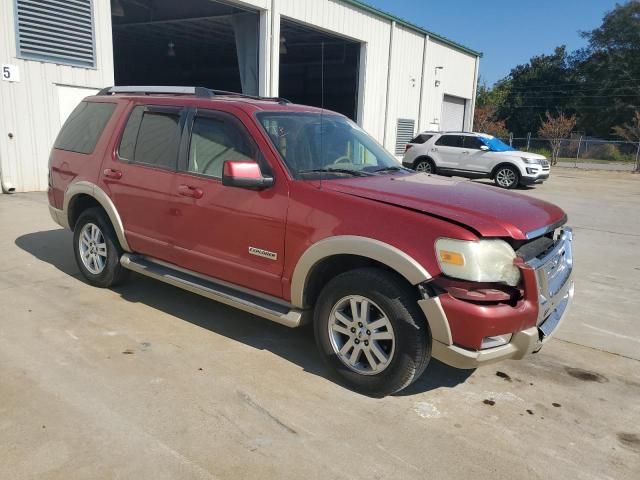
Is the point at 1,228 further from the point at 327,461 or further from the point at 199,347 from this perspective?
the point at 327,461

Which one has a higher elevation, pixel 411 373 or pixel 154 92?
pixel 154 92

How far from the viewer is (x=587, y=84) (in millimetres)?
57312

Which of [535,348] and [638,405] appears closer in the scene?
[535,348]

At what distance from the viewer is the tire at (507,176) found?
1656cm

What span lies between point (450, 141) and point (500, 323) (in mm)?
15658

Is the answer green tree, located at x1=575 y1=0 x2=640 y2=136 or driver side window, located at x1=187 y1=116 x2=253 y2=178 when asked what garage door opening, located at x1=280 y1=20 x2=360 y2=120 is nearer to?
driver side window, located at x1=187 y1=116 x2=253 y2=178

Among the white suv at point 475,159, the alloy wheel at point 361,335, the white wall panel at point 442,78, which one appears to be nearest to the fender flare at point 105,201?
the alloy wheel at point 361,335

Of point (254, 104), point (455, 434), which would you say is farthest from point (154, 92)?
point (455, 434)

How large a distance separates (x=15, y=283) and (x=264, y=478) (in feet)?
13.0

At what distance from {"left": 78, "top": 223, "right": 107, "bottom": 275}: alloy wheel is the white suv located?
45.9ft

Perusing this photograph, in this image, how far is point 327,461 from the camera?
2.74m

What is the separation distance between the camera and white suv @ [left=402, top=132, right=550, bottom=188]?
16.5m

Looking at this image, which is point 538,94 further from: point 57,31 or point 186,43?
point 57,31

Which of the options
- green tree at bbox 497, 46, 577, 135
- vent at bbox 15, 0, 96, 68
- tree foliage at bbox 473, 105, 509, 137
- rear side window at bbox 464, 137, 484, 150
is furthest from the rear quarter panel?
green tree at bbox 497, 46, 577, 135
